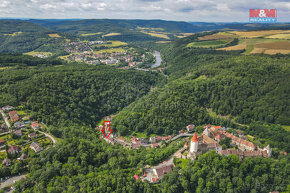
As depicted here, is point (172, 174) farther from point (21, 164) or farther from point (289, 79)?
point (289, 79)

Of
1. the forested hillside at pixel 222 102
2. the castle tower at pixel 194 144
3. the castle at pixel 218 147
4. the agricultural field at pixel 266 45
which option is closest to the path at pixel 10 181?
the forested hillside at pixel 222 102

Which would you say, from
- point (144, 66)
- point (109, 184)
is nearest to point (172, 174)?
point (109, 184)

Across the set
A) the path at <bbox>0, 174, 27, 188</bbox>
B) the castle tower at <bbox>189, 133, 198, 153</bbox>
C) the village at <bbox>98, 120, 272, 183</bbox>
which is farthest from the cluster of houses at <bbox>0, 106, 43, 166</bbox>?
the castle tower at <bbox>189, 133, 198, 153</bbox>

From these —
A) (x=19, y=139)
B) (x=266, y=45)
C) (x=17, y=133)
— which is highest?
(x=266, y=45)

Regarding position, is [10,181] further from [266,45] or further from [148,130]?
[266,45]

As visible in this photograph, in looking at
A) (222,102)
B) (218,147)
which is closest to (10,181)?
(218,147)

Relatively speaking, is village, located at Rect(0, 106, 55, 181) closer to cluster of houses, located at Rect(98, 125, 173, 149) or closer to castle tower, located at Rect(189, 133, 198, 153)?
cluster of houses, located at Rect(98, 125, 173, 149)

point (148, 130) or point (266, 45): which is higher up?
point (266, 45)

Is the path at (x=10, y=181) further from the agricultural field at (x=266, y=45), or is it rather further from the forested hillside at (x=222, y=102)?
the agricultural field at (x=266, y=45)

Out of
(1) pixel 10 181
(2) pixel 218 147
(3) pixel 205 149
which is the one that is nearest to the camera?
(1) pixel 10 181
